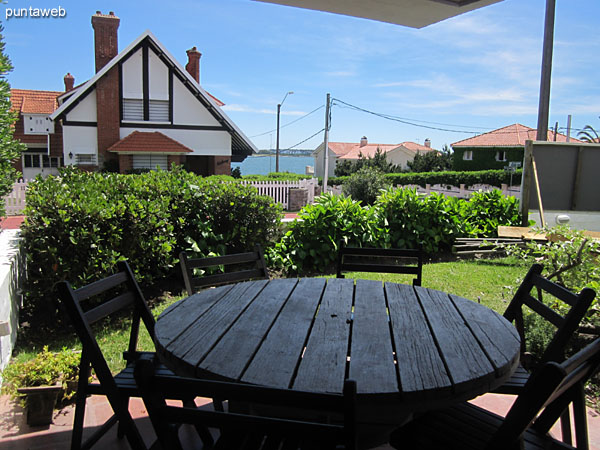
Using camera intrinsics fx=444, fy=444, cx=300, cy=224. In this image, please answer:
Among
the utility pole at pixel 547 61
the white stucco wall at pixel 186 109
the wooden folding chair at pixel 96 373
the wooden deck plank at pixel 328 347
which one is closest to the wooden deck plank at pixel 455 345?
the wooden deck plank at pixel 328 347

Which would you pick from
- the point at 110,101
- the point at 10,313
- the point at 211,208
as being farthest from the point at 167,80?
the point at 10,313

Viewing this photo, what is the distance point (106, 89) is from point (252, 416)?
22.5 meters

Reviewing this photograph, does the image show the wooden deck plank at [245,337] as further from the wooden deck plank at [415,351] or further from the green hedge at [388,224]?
the green hedge at [388,224]

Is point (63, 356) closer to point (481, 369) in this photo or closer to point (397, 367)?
point (397, 367)

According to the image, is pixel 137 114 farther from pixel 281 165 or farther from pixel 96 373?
pixel 281 165

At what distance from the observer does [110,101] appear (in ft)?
68.2

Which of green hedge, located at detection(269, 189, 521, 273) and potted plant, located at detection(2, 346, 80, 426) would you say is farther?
green hedge, located at detection(269, 189, 521, 273)

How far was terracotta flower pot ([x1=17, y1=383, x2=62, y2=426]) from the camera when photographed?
8.76 feet

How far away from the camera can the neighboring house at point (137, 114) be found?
2056 cm

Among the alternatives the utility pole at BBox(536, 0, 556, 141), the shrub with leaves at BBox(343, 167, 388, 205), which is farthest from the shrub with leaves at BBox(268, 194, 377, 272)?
the shrub with leaves at BBox(343, 167, 388, 205)

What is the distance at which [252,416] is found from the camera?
1.17 meters

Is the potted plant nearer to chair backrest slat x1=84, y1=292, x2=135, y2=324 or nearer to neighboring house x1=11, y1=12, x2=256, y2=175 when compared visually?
chair backrest slat x1=84, y1=292, x2=135, y2=324

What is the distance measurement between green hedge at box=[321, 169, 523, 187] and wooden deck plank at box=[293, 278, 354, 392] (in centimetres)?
2940

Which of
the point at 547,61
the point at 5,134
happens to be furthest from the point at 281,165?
the point at 5,134
